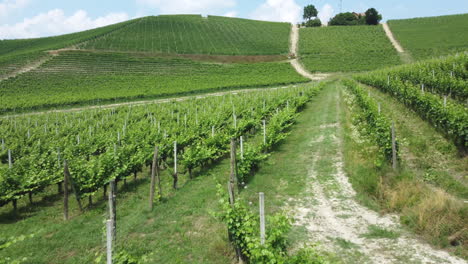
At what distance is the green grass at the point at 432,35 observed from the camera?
65875 mm

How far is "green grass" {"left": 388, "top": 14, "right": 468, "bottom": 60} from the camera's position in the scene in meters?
65.9

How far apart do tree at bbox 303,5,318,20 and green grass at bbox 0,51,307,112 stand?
252ft

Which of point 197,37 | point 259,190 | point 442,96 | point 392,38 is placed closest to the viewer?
point 259,190

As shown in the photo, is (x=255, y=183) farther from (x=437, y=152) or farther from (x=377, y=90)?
(x=377, y=90)

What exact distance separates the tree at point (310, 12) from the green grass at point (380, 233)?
141 meters

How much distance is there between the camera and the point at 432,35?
255 feet

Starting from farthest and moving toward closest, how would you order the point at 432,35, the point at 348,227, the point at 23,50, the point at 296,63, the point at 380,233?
the point at 432,35, the point at 23,50, the point at 296,63, the point at 348,227, the point at 380,233

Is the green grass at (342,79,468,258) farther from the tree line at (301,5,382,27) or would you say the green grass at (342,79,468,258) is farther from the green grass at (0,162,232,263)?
the tree line at (301,5,382,27)

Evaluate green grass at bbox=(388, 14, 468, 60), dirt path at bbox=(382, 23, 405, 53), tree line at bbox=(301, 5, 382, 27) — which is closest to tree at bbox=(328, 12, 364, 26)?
tree line at bbox=(301, 5, 382, 27)

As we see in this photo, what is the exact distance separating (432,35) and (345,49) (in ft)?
76.9

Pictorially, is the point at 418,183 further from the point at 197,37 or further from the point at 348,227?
the point at 197,37

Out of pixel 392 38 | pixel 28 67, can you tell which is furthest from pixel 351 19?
pixel 28 67

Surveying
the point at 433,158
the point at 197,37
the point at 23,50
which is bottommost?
the point at 433,158

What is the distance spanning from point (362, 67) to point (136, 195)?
6343cm
